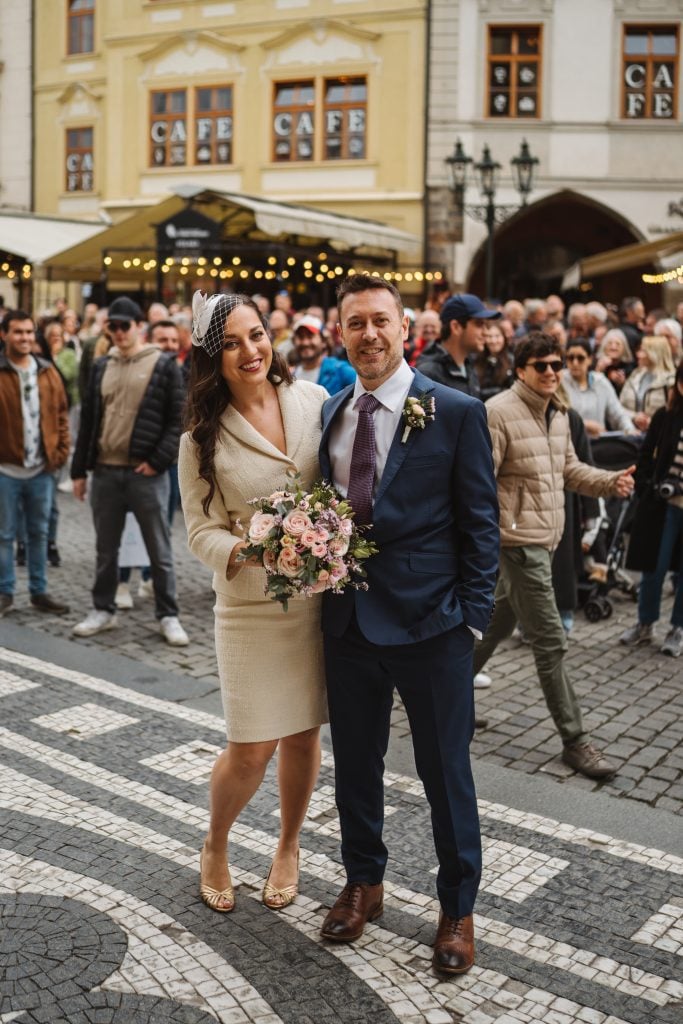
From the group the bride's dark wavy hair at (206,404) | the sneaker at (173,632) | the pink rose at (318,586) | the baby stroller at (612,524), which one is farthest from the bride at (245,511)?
the baby stroller at (612,524)

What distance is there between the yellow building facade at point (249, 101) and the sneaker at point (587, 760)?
20654 millimetres

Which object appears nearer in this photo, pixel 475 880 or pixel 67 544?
pixel 475 880

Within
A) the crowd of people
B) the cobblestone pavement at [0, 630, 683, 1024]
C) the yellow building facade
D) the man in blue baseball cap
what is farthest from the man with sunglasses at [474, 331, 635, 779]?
the yellow building facade

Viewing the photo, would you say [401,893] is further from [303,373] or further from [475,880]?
[303,373]

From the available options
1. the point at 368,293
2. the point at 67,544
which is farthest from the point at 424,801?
the point at 67,544

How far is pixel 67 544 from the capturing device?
11164mm

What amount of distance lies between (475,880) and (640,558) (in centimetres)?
460

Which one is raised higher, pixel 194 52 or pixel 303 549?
pixel 194 52

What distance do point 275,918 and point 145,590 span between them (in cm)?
531

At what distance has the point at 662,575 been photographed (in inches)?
313

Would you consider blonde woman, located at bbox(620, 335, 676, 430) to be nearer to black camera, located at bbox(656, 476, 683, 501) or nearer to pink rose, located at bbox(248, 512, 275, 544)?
black camera, located at bbox(656, 476, 683, 501)

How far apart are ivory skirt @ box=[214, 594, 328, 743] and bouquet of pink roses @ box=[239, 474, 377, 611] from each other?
1.06 feet

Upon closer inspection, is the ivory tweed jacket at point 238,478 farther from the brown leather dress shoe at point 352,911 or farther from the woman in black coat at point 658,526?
the woman in black coat at point 658,526

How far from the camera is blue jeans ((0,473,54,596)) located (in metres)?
8.54
